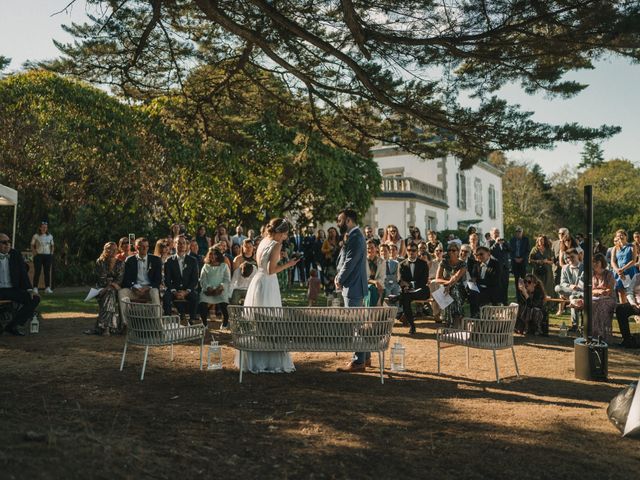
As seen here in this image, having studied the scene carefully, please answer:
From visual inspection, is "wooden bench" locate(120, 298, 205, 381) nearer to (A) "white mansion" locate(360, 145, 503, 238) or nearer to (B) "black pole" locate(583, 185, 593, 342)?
(B) "black pole" locate(583, 185, 593, 342)

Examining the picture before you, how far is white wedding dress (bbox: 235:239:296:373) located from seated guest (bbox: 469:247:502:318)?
15.8 ft

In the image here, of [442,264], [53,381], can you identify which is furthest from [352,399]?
[442,264]

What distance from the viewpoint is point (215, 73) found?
9.66 meters

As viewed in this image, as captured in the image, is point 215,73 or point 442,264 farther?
point 442,264

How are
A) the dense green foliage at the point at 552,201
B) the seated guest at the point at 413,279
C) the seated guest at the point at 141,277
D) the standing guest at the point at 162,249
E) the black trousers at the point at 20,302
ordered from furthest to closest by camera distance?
the dense green foliage at the point at 552,201 < the seated guest at the point at 413,279 < the standing guest at the point at 162,249 < the seated guest at the point at 141,277 < the black trousers at the point at 20,302

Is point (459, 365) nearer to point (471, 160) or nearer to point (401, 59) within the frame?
point (471, 160)

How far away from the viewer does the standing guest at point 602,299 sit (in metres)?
9.60

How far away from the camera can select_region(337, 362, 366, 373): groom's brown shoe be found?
739cm

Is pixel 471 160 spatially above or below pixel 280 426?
above

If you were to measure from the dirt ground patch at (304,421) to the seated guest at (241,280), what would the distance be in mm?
3028

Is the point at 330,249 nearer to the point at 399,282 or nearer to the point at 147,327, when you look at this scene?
the point at 399,282

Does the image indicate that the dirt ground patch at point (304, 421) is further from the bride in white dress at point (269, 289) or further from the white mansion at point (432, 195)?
the white mansion at point (432, 195)

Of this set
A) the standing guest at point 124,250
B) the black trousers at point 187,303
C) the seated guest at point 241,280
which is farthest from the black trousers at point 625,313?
the standing guest at point 124,250

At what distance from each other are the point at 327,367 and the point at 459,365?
→ 1.88 metres
